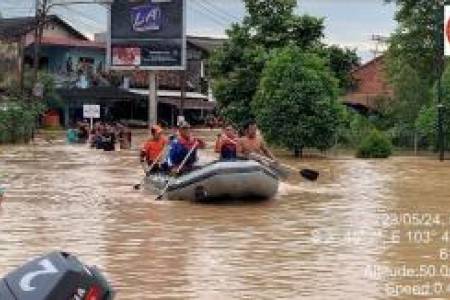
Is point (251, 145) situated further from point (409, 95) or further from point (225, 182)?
point (409, 95)

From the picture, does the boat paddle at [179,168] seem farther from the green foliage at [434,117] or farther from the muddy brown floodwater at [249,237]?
the green foliage at [434,117]

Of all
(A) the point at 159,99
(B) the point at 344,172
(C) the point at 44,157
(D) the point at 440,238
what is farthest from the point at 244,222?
(A) the point at 159,99

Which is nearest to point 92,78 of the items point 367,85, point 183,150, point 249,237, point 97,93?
point 97,93

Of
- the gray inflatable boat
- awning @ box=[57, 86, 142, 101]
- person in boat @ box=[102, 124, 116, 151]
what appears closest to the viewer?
the gray inflatable boat

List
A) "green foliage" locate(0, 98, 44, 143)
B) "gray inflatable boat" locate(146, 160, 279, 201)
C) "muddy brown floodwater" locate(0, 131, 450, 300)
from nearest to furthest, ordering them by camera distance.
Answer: "muddy brown floodwater" locate(0, 131, 450, 300)
"gray inflatable boat" locate(146, 160, 279, 201)
"green foliage" locate(0, 98, 44, 143)

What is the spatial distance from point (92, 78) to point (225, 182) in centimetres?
5574

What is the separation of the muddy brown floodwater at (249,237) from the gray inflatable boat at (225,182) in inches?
10.6

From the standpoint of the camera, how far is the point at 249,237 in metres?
14.7

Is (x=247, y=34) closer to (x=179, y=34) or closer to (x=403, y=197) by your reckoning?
(x=179, y=34)

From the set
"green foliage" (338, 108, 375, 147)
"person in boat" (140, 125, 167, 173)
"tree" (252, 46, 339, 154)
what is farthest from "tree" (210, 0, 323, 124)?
"person in boat" (140, 125, 167, 173)

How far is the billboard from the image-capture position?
191ft

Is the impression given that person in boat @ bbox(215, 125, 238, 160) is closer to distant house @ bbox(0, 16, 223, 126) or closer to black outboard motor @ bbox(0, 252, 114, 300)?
black outboard motor @ bbox(0, 252, 114, 300)

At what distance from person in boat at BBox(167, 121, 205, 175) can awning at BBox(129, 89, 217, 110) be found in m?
53.5

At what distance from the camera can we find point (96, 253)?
513 inches
